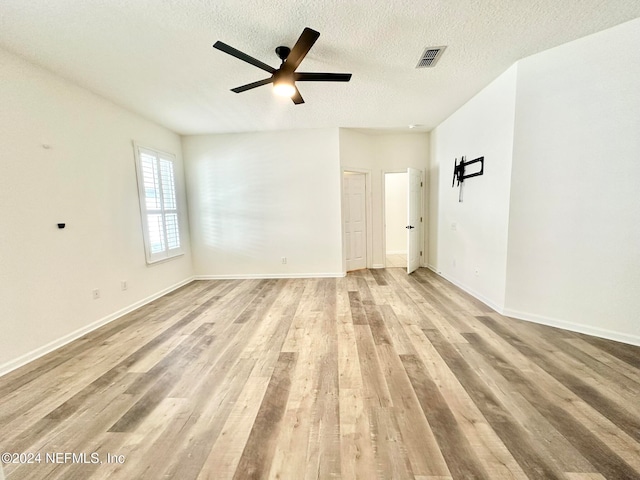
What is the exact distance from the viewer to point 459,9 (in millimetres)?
1850

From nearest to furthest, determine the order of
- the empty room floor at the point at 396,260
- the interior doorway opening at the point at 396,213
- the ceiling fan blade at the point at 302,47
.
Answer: the ceiling fan blade at the point at 302,47, the empty room floor at the point at 396,260, the interior doorway opening at the point at 396,213

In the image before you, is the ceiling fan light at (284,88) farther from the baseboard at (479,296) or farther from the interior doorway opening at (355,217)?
the baseboard at (479,296)

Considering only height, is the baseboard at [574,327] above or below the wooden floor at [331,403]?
above

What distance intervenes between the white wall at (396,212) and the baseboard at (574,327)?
3.89 m

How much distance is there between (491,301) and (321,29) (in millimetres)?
3483

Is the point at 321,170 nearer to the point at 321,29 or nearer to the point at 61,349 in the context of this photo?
the point at 321,29

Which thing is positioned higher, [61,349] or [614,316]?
[614,316]

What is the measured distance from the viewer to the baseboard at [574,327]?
2.23 metres

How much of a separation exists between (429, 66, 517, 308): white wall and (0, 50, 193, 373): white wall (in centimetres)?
480

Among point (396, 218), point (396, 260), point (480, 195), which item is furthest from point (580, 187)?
point (396, 218)

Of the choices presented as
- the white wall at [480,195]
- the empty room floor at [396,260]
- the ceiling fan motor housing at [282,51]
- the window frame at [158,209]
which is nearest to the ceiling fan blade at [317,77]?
the ceiling fan motor housing at [282,51]

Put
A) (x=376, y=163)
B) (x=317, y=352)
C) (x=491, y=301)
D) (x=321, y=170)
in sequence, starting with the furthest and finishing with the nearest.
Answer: (x=376, y=163)
(x=321, y=170)
(x=491, y=301)
(x=317, y=352)

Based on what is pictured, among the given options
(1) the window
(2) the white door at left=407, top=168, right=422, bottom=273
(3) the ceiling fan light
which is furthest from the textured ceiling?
(2) the white door at left=407, top=168, right=422, bottom=273

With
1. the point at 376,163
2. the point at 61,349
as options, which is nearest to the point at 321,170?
the point at 376,163
